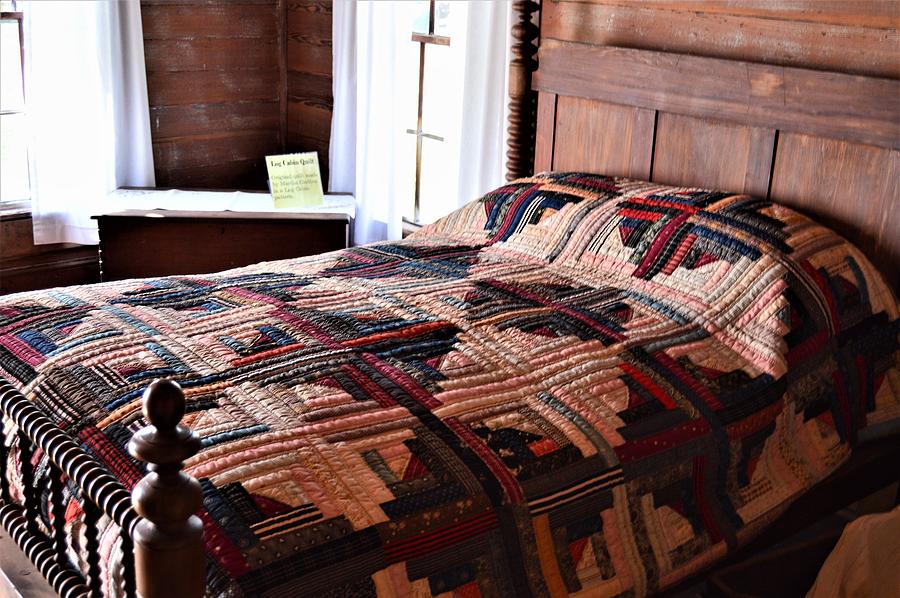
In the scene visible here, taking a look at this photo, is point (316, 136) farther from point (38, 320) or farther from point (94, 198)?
point (38, 320)

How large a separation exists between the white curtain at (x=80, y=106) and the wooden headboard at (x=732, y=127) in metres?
1.59

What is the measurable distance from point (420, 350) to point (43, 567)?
0.70m

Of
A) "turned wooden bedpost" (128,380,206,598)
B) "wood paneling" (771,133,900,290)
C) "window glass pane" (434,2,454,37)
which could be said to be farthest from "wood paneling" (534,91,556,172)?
"turned wooden bedpost" (128,380,206,598)

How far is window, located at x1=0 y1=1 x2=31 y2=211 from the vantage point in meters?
3.49

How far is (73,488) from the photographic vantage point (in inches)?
54.5

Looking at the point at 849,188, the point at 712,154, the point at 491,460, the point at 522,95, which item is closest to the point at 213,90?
the point at 522,95

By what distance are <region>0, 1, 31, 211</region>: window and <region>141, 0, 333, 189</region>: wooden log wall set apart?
449mm

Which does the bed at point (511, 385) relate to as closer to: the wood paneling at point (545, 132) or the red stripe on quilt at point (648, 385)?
the red stripe on quilt at point (648, 385)

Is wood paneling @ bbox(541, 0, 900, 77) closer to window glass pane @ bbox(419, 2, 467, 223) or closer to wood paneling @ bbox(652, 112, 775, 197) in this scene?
wood paneling @ bbox(652, 112, 775, 197)

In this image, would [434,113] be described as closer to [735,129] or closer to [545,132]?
[545,132]

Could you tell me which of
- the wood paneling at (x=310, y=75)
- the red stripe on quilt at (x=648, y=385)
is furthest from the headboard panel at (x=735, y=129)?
the wood paneling at (x=310, y=75)

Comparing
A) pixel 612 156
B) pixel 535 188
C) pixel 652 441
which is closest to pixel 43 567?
pixel 652 441

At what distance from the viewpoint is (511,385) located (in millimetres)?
1685

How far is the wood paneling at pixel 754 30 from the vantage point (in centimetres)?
209
